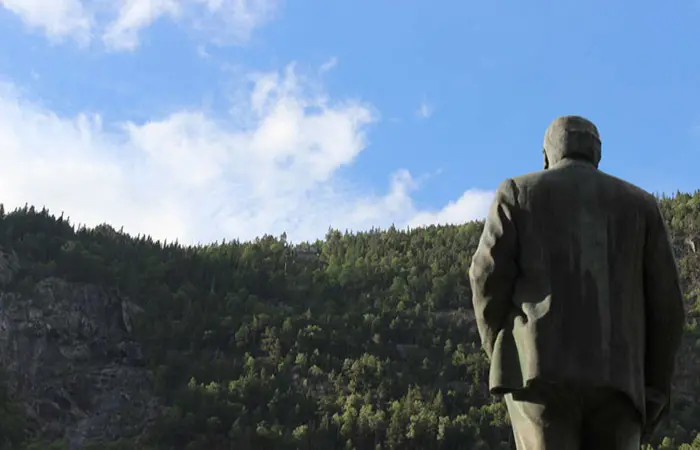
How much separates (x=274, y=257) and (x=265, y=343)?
23.4 metres

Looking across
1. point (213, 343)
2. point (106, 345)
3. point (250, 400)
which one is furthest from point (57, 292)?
point (250, 400)

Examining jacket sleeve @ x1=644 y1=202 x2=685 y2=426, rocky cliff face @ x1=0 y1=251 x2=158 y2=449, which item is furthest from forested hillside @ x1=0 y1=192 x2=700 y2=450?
jacket sleeve @ x1=644 y1=202 x2=685 y2=426

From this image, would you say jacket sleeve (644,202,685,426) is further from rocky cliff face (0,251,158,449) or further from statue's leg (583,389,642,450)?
rocky cliff face (0,251,158,449)

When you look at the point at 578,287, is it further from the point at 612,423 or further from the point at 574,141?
the point at 574,141

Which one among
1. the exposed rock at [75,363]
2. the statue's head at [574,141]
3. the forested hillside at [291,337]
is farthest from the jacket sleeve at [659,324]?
the exposed rock at [75,363]

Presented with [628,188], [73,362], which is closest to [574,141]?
[628,188]

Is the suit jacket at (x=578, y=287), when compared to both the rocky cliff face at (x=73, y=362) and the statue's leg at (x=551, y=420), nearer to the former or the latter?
the statue's leg at (x=551, y=420)

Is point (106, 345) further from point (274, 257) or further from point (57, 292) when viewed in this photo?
point (274, 257)

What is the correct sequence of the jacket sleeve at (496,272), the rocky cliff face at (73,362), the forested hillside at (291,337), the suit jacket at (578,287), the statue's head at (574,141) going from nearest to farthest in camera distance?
the suit jacket at (578,287)
the jacket sleeve at (496,272)
the statue's head at (574,141)
the forested hillside at (291,337)
the rocky cliff face at (73,362)

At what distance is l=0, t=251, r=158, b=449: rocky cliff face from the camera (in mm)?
93188

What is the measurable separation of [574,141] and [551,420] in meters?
1.39

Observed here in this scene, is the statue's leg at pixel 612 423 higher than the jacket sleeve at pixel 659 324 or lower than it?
lower

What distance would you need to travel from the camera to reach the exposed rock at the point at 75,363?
93.2 m

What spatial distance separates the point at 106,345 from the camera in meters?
106
